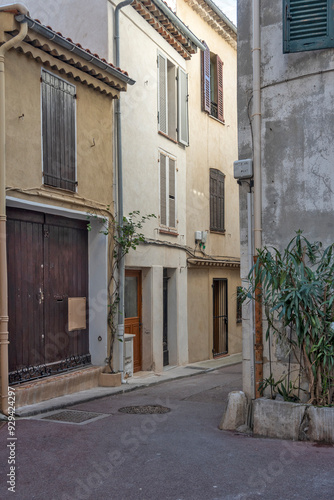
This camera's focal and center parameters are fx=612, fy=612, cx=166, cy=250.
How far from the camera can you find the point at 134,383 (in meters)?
11.7

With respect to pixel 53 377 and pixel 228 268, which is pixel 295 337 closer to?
pixel 53 377

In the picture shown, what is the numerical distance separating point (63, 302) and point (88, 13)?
595 cm

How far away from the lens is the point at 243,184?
8.20 m

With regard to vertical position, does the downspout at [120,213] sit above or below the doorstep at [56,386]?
above

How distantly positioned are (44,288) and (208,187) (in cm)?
859

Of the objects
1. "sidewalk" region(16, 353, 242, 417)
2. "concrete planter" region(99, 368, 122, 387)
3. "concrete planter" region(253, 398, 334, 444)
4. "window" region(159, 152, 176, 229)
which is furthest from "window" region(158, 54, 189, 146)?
"concrete planter" region(253, 398, 334, 444)

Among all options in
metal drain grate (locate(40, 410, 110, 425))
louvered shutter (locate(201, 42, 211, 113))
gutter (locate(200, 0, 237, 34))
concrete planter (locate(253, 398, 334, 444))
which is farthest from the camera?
louvered shutter (locate(201, 42, 211, 113))

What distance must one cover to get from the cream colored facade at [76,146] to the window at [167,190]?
287 centimetres

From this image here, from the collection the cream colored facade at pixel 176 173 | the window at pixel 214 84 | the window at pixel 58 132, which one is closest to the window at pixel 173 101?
the cream colored facade at pixel 176 173

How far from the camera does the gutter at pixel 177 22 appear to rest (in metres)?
13.6

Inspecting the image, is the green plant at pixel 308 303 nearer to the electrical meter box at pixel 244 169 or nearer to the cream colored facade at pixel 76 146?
the electrical meter box at pixel 244 169

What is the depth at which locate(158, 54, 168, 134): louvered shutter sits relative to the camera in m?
14.5

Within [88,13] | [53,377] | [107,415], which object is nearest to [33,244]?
[53,377]

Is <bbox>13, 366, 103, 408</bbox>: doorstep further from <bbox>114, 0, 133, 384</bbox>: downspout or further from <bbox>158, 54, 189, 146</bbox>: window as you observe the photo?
<bbox>158, 54, 189, 146</bbox>: window
